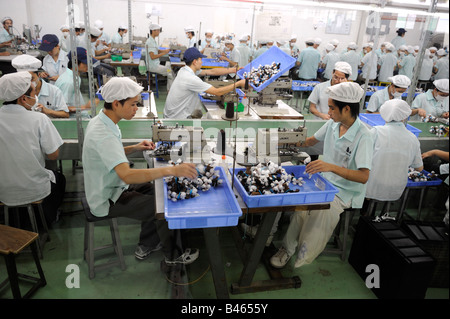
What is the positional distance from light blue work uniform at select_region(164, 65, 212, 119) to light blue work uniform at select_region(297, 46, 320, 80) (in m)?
4.55

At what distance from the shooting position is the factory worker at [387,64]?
25.5ft

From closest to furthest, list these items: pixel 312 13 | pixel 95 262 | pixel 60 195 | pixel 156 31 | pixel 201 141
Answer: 1. pixel 201 141
2. pixel 95 262
3. pixel 60 195
4. pixel 156 31
5. pixel 312 13

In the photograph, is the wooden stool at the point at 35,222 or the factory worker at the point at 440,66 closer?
the wooden stool at the point at 35,222

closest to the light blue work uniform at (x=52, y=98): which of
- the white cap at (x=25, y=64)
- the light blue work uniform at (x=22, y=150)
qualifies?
the white cap at (x=25, y=64)

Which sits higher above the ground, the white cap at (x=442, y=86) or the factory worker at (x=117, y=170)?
the white cap at (x=442, y=86)

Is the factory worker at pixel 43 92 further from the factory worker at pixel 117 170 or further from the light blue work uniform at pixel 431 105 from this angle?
the light blue work uniform at pixel 431 105

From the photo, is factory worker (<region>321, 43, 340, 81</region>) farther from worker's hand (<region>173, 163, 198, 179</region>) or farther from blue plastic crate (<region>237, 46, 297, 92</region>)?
worker's hand (<region>173, 163, 198, 179</region>)

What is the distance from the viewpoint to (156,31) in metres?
6.32

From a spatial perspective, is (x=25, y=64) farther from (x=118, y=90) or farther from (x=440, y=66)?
(x=440, y=66)

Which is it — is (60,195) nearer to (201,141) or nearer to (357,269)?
(201,141)

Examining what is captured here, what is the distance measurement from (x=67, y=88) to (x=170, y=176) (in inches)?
90.9

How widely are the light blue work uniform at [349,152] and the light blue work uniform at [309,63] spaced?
16.9 ft

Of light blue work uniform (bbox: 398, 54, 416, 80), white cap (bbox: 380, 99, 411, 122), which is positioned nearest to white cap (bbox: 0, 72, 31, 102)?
white cap (bbox: 380, 99, 411, 122)
